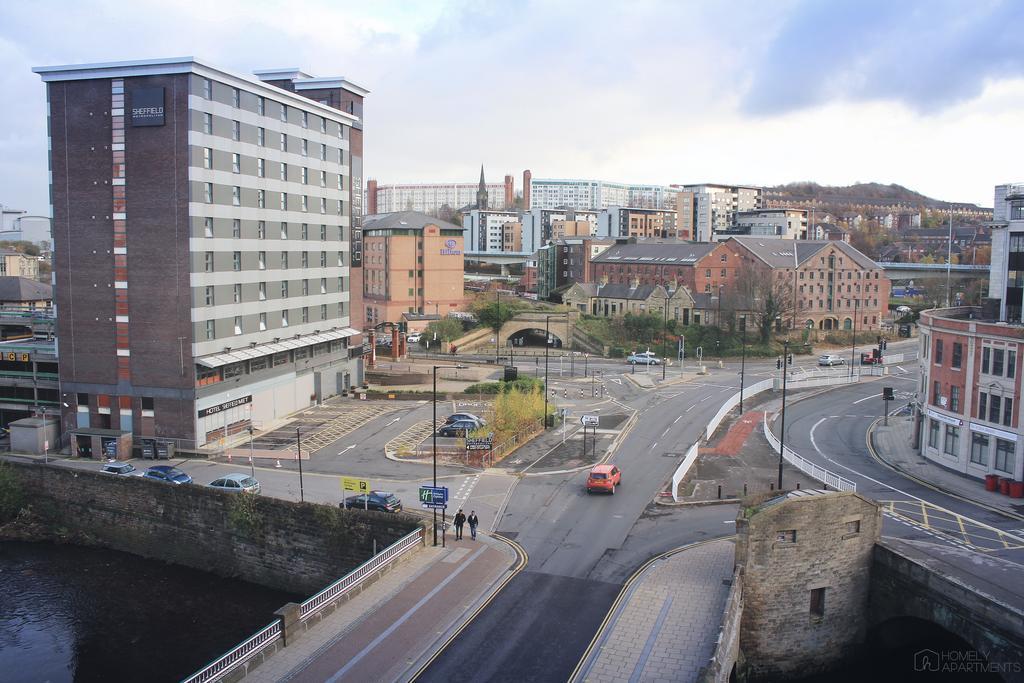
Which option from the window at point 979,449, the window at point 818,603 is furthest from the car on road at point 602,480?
the window at point 979,449

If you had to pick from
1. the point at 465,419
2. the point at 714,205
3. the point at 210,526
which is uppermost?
the point at 714,205

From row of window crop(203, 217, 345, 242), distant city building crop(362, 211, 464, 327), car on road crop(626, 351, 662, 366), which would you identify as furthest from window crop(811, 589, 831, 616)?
distant city building crop(362, 211, 464, 327)

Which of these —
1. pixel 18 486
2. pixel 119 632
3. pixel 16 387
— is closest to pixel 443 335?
pixel 16 387

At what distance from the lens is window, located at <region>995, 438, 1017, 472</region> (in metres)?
39.0

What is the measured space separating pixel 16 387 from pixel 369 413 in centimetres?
2144

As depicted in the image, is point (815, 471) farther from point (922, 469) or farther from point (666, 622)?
point (666, 622)

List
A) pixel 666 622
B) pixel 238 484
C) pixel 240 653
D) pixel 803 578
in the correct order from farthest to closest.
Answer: pixel 238 484
pixel 803 578
pixel 666 622
pixel 240 653

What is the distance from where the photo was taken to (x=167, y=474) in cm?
4112

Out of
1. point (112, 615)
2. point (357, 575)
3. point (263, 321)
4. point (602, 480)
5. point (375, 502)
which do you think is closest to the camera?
point (357, 575)

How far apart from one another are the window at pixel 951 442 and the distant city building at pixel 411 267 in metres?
67.2

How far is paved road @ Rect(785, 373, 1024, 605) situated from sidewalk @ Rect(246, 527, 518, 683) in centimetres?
1566

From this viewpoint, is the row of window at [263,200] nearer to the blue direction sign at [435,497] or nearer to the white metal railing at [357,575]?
the blue direction sign at [435,497]

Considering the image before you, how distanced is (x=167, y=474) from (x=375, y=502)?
12.5m

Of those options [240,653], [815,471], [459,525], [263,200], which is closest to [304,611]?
[240,653]
